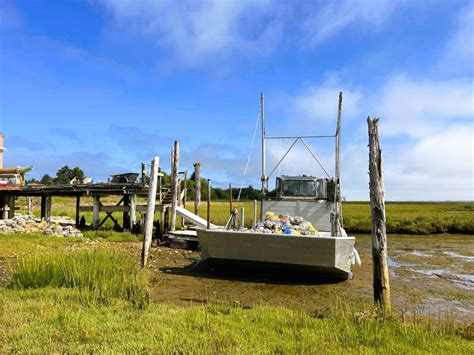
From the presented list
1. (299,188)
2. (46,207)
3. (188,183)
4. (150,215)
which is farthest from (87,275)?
(188,183)

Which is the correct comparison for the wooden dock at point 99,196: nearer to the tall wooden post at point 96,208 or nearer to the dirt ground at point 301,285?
the tall wooden post at point 96,208

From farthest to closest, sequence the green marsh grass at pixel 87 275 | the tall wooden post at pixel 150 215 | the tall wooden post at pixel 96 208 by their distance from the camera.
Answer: the tall wooden post at pixel 96 208 → the tall wooden post at pixel 150 215 → the green marsh grass at pixel 87 275

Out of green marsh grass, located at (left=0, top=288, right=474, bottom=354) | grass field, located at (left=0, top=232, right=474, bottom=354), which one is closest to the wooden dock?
grass field, located at (left=0, top=232, right=474, bottom=354)

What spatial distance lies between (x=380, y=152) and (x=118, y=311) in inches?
224

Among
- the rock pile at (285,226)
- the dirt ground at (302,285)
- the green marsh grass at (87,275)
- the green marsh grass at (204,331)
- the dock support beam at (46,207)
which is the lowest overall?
the dirt ground at (302,285)

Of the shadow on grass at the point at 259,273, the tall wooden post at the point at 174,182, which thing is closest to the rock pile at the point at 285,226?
the shadow on grass at the point at 259,273

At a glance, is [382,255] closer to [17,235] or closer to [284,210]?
[284,210]

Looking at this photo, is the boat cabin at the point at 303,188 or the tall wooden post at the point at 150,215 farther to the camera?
the boat cabin at the point at 303,188

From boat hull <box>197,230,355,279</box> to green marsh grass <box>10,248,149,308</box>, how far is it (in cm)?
344

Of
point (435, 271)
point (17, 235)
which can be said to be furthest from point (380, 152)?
point (17, 235)

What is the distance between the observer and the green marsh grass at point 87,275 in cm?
805

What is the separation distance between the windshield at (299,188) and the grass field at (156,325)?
7.02m

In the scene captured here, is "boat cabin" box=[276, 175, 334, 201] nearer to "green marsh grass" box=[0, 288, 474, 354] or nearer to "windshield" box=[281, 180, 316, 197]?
"windshield" box=[281, 180, 316, 197]

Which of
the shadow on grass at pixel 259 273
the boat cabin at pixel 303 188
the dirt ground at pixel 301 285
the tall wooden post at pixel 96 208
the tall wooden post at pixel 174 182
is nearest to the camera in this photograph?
the dirt ground at pixel 301 285
